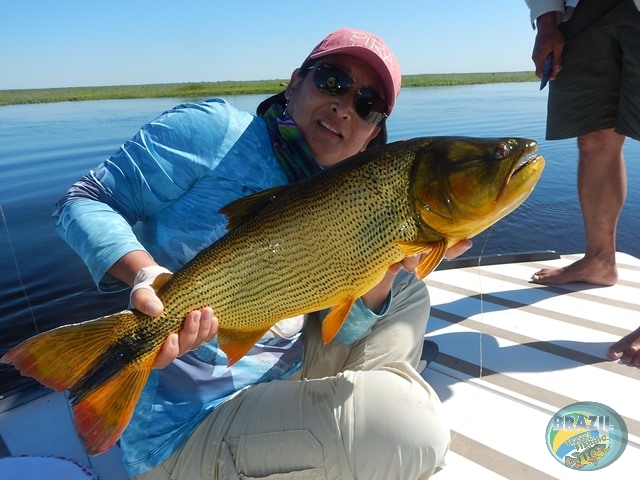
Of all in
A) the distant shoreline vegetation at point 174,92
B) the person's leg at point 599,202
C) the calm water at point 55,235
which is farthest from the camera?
the distant shoreline vegetation at point 174,92

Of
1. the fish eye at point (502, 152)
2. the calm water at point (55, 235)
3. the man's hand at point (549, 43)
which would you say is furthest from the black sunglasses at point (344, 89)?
the calm water at point (55, 235)

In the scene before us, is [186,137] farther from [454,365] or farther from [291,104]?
[454,365]

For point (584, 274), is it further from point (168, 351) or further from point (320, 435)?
point (168, 351)

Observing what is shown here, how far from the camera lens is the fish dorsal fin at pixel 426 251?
2.08m

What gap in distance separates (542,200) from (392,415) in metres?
9.95

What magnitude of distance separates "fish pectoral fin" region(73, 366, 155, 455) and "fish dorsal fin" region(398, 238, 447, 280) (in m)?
1.27

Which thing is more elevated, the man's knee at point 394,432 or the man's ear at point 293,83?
the man's ear at point 293,83

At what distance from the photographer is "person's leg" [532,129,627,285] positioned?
4367 millimetres

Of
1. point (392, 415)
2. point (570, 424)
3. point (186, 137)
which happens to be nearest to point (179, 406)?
point (392, 415)

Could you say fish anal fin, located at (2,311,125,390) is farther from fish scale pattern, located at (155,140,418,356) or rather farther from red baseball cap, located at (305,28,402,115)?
red baseball cap, located at (305,28,402,115)

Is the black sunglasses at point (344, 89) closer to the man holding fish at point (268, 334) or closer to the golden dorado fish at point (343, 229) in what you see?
the man holding fish at point (268, 334)

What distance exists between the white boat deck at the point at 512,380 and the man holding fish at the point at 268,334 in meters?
0.65

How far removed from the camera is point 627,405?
9.74 ft

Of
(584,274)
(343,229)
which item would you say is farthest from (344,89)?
(584,274)
